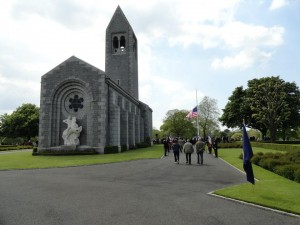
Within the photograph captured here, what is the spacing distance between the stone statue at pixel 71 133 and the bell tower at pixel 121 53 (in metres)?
16.3

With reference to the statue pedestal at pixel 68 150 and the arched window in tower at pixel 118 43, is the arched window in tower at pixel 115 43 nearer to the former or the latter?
the arched window in tower at pixel 118 43

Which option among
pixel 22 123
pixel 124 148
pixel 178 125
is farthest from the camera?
pixel 178 125

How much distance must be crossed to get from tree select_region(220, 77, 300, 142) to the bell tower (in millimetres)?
20609

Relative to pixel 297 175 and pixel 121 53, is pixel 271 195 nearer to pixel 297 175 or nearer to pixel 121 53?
pixel 297 175

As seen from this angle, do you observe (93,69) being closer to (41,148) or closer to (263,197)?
(41,148)

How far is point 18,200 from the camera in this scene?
8.70 meters

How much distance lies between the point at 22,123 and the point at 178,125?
43547mm

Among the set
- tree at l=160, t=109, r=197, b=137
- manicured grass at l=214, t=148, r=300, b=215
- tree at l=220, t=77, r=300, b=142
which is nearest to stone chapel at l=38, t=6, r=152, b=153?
manicured grass at l=214, t=148, r=300, b=215

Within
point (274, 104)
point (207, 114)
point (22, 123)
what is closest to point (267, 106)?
point (274, 104)

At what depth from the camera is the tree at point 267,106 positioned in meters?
43.3

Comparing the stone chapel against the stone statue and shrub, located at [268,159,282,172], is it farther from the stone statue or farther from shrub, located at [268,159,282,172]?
shrub, located at [268,159,282,172]

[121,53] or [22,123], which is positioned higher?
[121,53]

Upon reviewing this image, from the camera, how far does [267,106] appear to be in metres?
44.7

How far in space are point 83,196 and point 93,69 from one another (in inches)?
901
